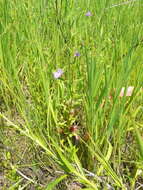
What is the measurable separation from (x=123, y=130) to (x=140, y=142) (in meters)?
0.27

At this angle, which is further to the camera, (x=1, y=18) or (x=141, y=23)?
(x=1, y=18)

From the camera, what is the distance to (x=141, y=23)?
1225 mm

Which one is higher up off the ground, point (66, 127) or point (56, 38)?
point (56, 38)

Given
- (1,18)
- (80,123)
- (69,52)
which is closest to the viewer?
(80,123)

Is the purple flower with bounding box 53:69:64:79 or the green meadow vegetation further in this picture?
the purple flower with bounding box 53:69:64:79

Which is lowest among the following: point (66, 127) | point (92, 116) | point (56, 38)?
point (66, 127)

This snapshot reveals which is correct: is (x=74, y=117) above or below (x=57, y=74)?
below

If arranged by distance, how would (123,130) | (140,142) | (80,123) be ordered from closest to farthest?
(140,142) → (123,130) → (80,123)

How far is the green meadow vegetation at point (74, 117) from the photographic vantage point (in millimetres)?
862

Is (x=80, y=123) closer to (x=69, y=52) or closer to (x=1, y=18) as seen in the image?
(x=69, y=52)

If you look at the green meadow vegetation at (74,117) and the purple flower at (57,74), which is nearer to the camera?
the green meadow vegetation at (74,117)

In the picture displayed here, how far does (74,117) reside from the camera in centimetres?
105

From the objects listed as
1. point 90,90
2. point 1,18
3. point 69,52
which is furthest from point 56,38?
point 90,90

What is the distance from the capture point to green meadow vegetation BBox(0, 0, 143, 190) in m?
0.86
